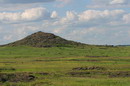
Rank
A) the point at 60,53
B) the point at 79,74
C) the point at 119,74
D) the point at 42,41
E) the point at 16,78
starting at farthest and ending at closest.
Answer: the point at 42,41 < the point at 60,53 < the point at 79,74 < the point at 119,74 < the point at 16,78

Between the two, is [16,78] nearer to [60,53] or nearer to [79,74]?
[79,74]

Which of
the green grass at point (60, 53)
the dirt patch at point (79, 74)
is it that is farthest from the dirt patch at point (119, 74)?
the green grass at point (60, 53)

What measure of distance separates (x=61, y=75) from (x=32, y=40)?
76.9m

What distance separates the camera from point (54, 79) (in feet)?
151

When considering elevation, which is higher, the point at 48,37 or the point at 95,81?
the point at 48,37

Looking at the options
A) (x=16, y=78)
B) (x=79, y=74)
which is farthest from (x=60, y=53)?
(x=16, y=78)

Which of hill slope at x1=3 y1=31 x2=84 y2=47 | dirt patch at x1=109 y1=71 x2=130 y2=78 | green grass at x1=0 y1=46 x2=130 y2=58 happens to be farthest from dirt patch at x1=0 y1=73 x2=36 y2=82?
hill slope at x1=3 y1=31 x2=84 y2=47

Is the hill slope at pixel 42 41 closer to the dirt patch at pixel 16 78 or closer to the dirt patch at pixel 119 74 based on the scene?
the dirt patch at pixel 119 74

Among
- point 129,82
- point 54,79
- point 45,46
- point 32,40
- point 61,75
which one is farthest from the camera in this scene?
point 32,40

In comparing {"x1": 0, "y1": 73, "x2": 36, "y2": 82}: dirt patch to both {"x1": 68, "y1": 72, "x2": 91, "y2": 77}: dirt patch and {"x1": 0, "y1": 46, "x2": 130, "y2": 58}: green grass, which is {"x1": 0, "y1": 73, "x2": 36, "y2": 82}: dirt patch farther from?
{"x1": 0, "y1": 46, "x2": 130, "y2": 58}: green grass

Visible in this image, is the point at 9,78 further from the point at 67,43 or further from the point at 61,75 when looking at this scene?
the point at 67,43

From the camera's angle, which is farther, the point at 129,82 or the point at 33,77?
the point at 33,77

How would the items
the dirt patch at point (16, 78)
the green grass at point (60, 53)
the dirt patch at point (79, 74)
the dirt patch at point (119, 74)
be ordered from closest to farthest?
the dirt patch at point (16, 78), the dirt patch at point (119, 74), the dirt patch at point (79, 74), the green grass at point (60, 53)

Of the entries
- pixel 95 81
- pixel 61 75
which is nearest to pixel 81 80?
pixel 95 81
